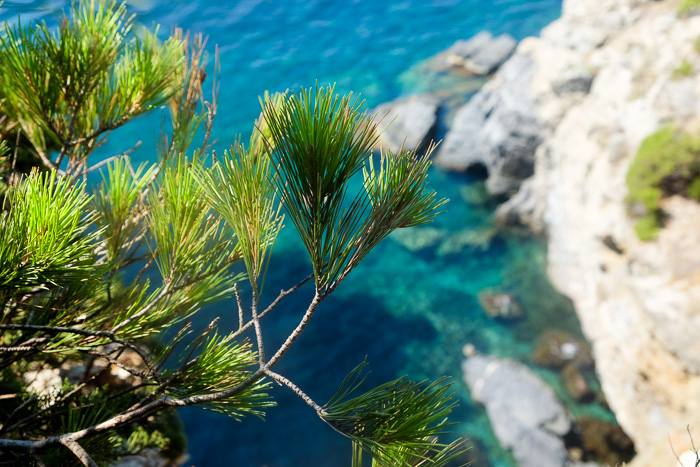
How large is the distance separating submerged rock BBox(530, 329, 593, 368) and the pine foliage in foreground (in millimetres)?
6988

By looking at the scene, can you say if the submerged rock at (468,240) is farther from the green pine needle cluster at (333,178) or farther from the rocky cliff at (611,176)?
the green pine needle cluster at (333,178)

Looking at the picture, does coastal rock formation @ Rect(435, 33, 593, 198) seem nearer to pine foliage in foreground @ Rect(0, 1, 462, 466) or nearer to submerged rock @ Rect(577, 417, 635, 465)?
submerged rock @ Rect(577, 417, 635, 465)

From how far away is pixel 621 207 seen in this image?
7.06 m

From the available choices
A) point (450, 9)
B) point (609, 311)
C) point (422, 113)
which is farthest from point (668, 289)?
point (450, 9)

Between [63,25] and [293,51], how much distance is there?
12.8m

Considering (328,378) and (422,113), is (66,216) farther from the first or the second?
(422,113)

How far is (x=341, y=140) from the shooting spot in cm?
146

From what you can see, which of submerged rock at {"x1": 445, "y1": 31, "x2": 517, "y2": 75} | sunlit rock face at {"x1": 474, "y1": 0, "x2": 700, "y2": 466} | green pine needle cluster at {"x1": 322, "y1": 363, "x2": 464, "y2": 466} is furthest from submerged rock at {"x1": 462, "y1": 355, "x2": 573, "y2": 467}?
submerged rock at {"x1": 445, "y1": 31, "x2": 517, "y2": 75}

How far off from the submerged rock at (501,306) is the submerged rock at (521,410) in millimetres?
1017

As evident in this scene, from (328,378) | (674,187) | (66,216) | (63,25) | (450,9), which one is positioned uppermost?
(63,25)

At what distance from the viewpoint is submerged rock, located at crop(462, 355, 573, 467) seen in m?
7.18

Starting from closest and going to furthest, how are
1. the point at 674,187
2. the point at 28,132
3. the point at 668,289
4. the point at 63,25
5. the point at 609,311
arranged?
the point at 63,25
the point at 28,132
the point at 668,289
the point at 674,187
the point at 609,311

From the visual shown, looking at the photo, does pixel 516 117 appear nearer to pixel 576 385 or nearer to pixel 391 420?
pixel 576 385

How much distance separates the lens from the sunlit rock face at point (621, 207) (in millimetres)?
6047
